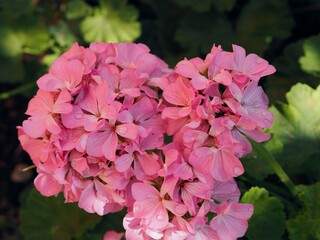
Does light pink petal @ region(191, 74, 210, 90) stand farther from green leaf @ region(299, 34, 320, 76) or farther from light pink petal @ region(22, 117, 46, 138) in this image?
green leaf @ region(299, 34, 320, 76)

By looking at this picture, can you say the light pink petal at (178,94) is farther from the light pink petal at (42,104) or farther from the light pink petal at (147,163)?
the light pink petal at (42,104)

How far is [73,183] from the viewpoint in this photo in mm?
1152

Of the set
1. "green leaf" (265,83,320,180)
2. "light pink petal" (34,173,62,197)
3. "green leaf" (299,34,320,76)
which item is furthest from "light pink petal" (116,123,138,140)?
"green leaf" (299,34,320,76)

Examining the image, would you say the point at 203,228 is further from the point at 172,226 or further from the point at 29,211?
the point at 29,211

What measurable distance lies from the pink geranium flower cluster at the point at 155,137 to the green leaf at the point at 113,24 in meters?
0.86

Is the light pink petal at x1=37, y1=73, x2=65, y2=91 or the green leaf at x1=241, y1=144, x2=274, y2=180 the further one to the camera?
the green leaf at x1=241, y1=144, x2=274, y2=180

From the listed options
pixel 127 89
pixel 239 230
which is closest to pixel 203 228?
pixel 239 230

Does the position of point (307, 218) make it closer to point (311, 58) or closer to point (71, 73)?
point (311, 58)

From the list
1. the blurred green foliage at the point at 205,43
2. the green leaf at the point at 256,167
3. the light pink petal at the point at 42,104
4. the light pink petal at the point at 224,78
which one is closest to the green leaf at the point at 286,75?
the blurred green foliage at the point at 205,43

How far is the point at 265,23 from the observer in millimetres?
2076

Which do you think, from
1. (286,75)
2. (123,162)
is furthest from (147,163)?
(286,75)

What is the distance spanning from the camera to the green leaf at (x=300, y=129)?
5.16 feet

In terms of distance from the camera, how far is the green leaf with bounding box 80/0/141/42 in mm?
2031

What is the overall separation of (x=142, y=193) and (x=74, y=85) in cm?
24
